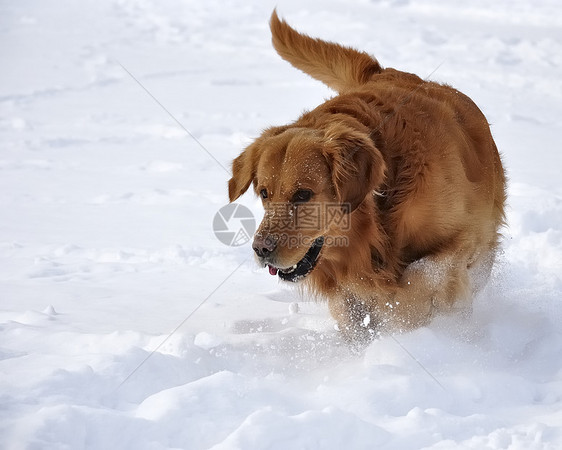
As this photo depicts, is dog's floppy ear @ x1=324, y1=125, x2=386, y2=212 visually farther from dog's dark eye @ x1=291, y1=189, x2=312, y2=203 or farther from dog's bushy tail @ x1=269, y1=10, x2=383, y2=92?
dog's bushy tail @ x1=269, y1=10, x2=383, y2=92

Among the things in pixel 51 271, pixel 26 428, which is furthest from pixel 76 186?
pixel 26 428

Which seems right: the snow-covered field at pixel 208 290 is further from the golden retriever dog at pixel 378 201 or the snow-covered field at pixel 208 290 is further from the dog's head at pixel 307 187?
the dog's head at pixel 307 187

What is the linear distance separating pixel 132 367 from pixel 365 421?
0.98m

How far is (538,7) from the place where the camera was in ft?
39.2

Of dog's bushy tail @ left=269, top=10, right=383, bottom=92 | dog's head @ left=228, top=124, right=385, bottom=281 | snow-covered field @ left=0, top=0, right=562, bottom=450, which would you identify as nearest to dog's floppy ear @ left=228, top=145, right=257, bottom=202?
dog's head @ left=228, top=124, right=385, bottom=281

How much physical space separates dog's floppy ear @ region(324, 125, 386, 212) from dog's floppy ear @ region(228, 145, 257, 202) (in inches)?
19.5

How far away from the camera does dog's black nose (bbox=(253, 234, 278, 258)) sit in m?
2.94

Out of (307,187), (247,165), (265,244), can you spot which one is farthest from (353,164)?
(247,165)

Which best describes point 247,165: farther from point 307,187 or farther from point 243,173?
point 307,187

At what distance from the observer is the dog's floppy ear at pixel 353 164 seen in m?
2.96

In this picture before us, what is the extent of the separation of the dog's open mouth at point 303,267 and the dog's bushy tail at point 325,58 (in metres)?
1.32

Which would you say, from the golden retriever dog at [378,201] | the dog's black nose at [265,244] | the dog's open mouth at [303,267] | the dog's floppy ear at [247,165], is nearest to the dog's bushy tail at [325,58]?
the golden retriever dog at [378,201]

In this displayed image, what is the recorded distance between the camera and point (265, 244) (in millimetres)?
2936

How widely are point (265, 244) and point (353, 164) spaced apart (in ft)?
1.74
